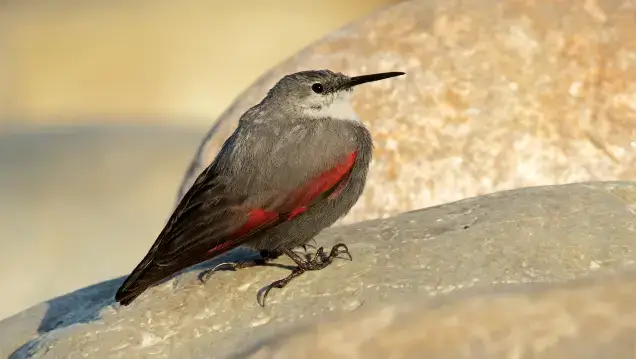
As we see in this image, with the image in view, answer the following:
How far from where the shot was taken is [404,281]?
2.45m

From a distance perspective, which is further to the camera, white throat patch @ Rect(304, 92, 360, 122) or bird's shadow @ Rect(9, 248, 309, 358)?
white throat patch @ Rect(304, 92, 360, 122)

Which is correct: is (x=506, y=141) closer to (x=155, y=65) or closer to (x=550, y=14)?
(x=550, y=14)

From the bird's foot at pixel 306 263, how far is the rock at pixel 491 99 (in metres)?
0.85

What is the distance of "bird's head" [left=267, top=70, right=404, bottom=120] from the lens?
117 inches

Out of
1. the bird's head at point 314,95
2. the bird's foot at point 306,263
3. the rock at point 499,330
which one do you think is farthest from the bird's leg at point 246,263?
the rock at point 499,330

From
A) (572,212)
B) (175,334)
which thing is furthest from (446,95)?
(175,334)

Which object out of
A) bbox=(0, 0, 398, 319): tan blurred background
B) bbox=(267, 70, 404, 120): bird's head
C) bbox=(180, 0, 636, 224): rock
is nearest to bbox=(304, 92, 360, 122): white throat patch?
bbox=(267, 70, 404, 120): bird's head

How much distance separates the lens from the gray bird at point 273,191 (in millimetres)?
2633

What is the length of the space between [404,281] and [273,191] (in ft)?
1.59

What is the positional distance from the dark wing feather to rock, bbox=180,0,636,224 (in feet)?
3.17

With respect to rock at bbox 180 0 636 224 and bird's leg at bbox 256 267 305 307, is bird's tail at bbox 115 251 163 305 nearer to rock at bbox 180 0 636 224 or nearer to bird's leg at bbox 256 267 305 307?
bird's leg at bbox 256 267 305 307

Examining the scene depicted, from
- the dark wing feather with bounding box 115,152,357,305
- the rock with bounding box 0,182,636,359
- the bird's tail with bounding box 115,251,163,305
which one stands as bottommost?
the rock with bounding box 0,182,636,359

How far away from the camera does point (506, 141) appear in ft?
12.0

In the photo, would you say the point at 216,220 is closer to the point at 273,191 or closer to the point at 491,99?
the point at 273,191
